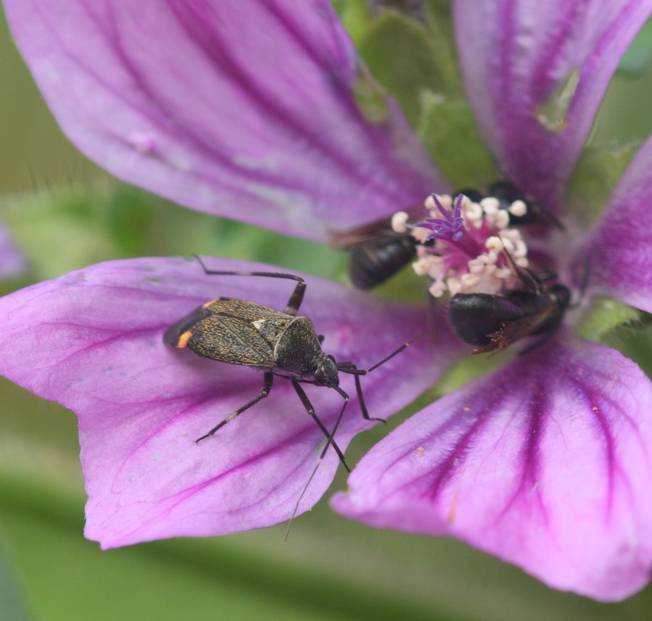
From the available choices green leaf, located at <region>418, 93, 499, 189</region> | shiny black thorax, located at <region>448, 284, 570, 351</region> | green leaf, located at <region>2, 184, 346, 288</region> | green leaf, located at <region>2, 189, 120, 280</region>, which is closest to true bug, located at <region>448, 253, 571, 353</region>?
shiny black thorax, located at <region>448, 284, 570, 351</region>

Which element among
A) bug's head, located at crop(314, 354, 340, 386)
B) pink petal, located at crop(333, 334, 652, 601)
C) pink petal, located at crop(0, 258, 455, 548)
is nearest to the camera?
pink petal, located at crop(333, 334, 652, 601)

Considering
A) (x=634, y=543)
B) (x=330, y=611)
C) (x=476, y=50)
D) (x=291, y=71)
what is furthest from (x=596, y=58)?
(x=330, y=611)

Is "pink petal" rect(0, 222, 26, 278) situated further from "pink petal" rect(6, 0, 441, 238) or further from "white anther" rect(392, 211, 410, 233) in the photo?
"white anther" rect(392, 211, 410, 233)

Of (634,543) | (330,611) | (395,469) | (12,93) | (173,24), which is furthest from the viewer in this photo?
(12,93)

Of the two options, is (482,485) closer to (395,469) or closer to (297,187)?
(395,469)

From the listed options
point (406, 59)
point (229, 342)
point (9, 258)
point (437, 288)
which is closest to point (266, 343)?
point (229, 342)

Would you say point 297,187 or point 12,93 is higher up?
point 297,187

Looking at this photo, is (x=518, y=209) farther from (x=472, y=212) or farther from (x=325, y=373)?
(x=325, y=373)
